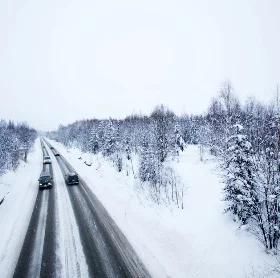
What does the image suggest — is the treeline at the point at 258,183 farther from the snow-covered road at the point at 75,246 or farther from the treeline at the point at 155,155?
the treeline at the point at 155,155

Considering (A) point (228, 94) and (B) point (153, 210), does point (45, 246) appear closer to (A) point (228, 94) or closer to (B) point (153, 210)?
(B) point (153, 210)

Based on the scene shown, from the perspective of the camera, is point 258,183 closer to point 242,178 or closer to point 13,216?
point 242,178

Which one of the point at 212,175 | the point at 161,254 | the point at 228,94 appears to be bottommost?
the point at 161,254

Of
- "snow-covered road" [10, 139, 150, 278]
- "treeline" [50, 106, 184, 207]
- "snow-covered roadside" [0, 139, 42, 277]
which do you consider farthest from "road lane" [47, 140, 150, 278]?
"treeline" [50, 106, 184, 207]

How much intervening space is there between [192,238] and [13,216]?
13.3 meters

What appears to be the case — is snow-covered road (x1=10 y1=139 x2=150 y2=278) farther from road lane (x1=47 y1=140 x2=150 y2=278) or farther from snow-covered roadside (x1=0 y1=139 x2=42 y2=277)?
snow-covered roadside (x1=0 y1=139 x2=42 y2=277)

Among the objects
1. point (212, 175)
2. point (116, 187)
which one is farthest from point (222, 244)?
point (116, 187)

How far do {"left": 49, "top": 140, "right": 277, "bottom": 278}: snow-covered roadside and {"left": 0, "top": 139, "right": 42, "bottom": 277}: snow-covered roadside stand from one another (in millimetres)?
5975

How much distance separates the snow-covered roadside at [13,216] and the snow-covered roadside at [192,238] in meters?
5.98

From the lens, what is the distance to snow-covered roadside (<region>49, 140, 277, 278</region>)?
10180 millimetres

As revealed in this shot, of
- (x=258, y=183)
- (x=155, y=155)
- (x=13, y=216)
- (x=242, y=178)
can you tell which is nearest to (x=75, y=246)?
(x=13, y=216)

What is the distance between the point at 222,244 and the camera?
476 inches

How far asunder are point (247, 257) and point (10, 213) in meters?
17.1

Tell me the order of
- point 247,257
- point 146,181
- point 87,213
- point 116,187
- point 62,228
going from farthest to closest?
point 146,181
point 116,187
point 87,213
point 62,228
point 247,257
